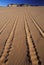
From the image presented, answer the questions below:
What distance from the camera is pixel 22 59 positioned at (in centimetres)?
341

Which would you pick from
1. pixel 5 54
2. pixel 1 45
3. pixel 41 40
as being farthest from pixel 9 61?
pixel 41 40

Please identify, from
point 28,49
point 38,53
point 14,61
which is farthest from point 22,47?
point 14,61

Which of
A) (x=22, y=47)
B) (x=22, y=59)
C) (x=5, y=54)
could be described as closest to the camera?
(x=22, y=59)

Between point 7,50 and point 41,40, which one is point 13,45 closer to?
point 7,50

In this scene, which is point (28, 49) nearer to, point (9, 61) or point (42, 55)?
point (42, 55)

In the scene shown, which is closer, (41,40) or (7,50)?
(7,50)

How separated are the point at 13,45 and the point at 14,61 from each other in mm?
1089

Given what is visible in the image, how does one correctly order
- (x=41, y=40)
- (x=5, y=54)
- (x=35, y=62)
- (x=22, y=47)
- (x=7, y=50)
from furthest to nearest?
(x=41, y=40) → (x=22, y=47) → (x=7, y=50) → (x=5, y=54) → (x=35, y=62)

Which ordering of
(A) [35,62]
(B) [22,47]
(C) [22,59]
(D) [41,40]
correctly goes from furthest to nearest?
(D) [41,40] → (B) [22,47] → (C) [22,59] → (A) [35,62]

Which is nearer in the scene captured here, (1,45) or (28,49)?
Result: (28,49)

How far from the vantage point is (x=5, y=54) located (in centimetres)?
367

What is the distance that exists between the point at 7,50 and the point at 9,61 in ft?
2.12

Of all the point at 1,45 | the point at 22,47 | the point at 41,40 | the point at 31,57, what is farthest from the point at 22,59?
the point at 41,40

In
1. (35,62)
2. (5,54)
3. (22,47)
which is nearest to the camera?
(35,62)
